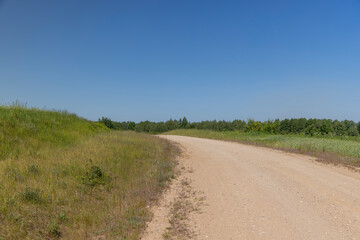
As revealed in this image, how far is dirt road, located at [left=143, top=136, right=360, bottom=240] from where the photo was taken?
3730 millimetres

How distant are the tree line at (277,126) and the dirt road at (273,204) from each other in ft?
75.9

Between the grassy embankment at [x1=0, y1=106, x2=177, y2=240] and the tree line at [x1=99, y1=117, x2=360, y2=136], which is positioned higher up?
the tree line at [x1=99, y1=117, x2=360, y2=136]

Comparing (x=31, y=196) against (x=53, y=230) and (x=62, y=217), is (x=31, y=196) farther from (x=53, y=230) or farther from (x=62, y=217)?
(x=53, y=230)

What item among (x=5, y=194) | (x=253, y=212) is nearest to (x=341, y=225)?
(x=253, y=212)

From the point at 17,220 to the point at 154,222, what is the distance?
2756 mm

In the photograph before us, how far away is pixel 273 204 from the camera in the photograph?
4844 mm

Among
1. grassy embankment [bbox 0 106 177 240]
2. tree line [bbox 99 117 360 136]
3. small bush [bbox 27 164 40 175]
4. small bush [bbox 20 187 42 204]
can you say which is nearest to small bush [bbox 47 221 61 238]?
grassy embankment [bbox 0 106 177 240]

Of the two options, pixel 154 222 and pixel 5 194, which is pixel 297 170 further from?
pixel 5 194

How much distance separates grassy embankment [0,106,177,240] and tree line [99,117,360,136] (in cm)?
1828

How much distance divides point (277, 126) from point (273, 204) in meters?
41.8

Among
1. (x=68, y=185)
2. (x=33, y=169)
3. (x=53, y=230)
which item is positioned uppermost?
(x=33, y=169)


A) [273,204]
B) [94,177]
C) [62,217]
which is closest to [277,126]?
[273,204]

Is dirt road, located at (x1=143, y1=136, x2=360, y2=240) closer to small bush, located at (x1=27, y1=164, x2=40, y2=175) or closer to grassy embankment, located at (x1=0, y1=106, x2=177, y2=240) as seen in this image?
grassy embankment, located at (x1=0, y1=106, x2=177, y2=240)

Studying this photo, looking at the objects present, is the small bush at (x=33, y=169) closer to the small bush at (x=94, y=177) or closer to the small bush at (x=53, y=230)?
the small bush at (x=94, y=177)
